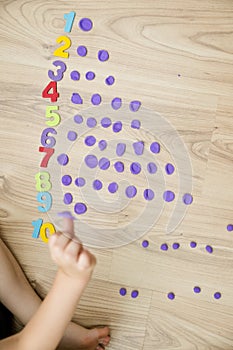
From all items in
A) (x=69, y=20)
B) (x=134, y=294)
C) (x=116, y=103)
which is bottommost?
(x=134, y=294)

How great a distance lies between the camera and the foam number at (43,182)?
100 cm

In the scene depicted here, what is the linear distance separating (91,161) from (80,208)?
10 cm

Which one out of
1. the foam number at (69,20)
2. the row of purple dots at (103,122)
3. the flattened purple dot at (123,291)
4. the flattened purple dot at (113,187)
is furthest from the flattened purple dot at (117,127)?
the flattened purple dot at (123,291)

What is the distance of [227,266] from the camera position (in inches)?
38.4

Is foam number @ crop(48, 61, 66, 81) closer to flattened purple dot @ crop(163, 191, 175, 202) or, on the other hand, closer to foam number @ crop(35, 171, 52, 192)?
foam number @ crop(35, 171, 52, 192)

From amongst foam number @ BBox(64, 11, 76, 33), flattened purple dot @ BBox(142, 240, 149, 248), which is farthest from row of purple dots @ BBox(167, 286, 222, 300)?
foam number @ BBox(64, 11, 76, 33)

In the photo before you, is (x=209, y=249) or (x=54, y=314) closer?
(x=54, y=314)

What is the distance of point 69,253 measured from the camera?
0.64 m

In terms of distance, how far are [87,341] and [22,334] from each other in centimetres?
25

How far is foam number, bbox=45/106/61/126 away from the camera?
1.00 m

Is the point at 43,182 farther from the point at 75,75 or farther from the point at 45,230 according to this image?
the point at 75,75

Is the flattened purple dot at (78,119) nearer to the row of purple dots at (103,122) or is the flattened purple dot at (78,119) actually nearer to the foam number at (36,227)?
the row of purple dots at (103,122)

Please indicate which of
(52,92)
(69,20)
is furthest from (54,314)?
(69,20)

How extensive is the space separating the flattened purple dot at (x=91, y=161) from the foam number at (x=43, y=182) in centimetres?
9
